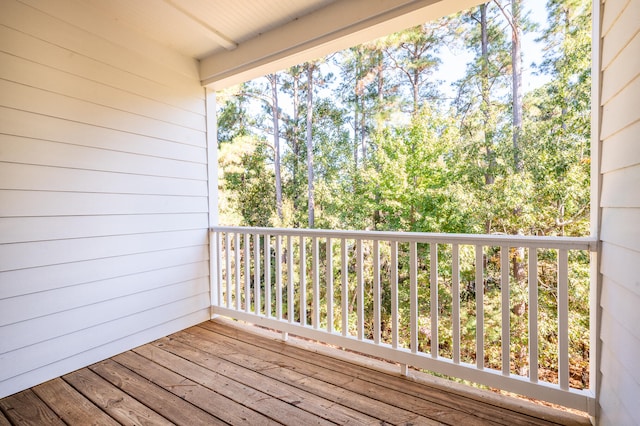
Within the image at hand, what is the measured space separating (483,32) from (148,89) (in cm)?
897

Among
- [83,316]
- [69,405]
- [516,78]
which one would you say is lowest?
[69,405]

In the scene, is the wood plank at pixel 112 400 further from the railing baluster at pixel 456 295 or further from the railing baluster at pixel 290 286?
the railing baluster at pixel 456 295

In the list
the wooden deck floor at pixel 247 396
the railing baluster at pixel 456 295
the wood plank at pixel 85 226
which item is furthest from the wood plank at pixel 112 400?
the railing baluster at pixel 456 295

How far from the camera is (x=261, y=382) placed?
6.52ft

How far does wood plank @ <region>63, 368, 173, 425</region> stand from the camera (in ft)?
5.42

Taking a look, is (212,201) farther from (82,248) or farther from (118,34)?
(118,34)

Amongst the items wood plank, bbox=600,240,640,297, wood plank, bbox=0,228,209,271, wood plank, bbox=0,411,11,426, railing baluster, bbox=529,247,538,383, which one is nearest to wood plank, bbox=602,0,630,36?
wood plank, bbox=600,240,640,297

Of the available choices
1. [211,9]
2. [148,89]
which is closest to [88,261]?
[148,89]

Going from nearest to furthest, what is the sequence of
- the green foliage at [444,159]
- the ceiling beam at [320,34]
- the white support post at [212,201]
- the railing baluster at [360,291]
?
1. the ceiling beam at [320,34]
2. the railing baluster at [360,291]
3. the white support post at [212,201]
4. the green foliage at [444,159]

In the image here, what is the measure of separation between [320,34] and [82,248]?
2.31 m

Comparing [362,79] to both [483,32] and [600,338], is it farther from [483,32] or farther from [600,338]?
[600,338]

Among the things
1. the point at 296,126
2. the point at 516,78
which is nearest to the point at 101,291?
the point at 516,78

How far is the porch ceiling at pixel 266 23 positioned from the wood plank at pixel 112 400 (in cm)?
259

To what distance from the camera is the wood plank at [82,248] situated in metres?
1.90
